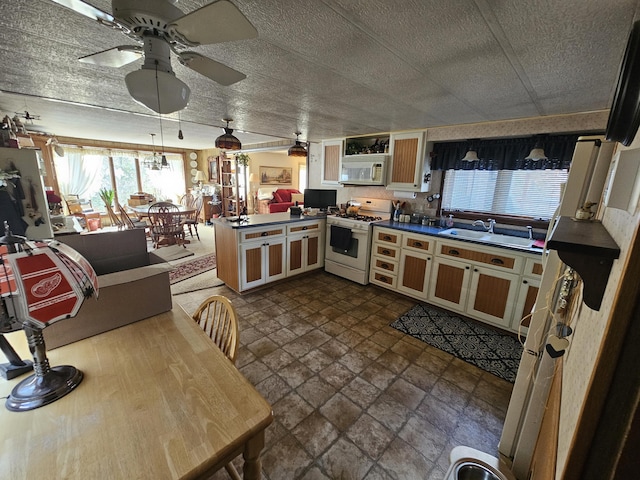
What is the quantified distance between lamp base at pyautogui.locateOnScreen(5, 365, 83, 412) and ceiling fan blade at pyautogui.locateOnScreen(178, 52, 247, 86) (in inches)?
52.7

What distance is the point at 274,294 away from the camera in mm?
3375

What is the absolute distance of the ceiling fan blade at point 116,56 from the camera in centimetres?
115

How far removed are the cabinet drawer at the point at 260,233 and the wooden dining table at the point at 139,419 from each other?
2085 mm

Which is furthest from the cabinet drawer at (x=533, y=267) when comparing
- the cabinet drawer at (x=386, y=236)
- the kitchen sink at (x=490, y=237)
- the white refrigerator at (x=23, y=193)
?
the white refrigerator at (x=23, y=193)

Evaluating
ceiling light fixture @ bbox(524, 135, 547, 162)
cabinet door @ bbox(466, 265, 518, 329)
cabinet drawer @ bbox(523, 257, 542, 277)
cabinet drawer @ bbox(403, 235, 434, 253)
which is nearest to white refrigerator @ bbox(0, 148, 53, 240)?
cabinet drawer @ bbox(403, 235, 434, 253)

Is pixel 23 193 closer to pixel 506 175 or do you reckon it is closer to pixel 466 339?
pixel 466 339

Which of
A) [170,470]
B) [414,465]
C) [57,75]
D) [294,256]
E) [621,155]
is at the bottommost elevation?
[414,465]

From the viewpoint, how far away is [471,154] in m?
3.00

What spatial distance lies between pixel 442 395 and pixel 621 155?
1791 millimetres

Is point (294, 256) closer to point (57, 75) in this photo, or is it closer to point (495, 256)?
point (495, 256)

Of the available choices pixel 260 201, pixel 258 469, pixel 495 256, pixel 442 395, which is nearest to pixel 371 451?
pixel 442 395

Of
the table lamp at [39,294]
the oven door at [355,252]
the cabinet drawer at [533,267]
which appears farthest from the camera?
the oven door at [355,252]

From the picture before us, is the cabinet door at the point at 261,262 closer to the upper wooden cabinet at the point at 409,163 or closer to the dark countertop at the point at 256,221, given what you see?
the dark countertop at the point at 256,221

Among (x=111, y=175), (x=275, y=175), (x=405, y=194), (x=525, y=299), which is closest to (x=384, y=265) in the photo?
(x=405, y=194)
